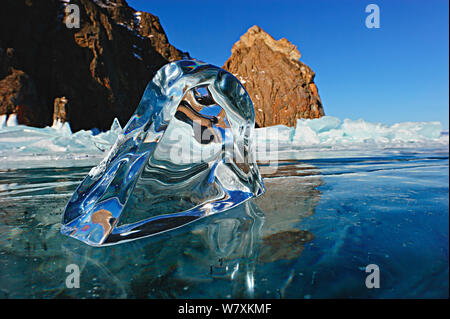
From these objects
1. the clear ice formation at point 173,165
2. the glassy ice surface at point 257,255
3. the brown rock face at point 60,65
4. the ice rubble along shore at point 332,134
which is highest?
the brown rock face at point 60,65

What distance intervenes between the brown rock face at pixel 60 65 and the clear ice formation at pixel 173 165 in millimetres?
17339

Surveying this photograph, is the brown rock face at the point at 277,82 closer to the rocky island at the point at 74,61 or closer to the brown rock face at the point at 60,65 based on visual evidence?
the rocky island at the point at 74,61

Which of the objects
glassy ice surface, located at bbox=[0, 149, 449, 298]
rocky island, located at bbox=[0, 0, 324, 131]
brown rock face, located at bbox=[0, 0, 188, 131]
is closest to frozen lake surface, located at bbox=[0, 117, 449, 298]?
glassy ice surface, located at bbox=[0, 149, 449, 298]

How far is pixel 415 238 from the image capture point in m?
0.79

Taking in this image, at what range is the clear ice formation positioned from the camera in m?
0.93

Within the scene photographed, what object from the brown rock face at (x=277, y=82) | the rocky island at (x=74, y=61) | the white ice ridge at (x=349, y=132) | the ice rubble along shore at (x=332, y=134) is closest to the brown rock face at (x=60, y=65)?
the rocky island at (x=74, y=61)

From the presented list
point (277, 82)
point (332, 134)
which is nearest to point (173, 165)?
point (332, 134)

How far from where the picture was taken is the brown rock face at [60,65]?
1507cm

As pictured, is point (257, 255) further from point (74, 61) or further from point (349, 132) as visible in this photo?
point (74, 61)

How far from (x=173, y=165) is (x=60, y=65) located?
21.6 metres
